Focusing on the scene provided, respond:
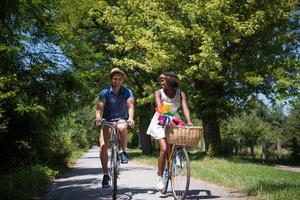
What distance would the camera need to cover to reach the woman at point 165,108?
8320 mm

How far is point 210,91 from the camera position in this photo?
22531 mm

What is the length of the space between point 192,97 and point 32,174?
1184 centimetres

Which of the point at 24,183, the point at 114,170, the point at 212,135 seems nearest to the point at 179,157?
the point at 114,170

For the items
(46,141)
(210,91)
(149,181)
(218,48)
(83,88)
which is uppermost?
(218,48)

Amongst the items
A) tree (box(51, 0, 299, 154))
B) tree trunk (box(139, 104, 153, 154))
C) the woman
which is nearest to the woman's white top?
the woman

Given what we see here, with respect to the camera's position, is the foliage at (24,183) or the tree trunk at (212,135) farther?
the tree trunk at (212,135)

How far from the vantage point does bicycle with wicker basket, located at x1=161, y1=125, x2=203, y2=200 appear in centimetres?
754

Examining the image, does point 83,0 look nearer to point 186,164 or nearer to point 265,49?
point 186,164

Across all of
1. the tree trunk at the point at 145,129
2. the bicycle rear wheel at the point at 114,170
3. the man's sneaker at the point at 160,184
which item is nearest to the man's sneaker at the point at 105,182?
the bicycle rear wheel at the point at 114,170

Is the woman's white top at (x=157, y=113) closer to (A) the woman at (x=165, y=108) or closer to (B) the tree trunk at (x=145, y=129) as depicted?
(A) the woman at (x=165, y=108)

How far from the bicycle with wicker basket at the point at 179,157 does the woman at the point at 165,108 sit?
166mm

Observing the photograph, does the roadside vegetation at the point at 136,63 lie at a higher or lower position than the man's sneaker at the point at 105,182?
higher

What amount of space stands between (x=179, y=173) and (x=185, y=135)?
2.65 ft

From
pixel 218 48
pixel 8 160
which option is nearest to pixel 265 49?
pixel 218 48
